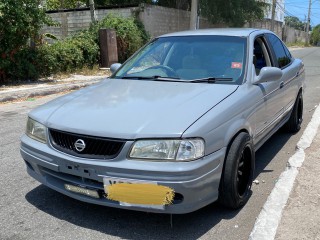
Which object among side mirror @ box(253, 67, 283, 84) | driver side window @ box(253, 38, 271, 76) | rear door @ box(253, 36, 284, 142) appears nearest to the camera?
side mirror @ box(253, 67, 283, 84)

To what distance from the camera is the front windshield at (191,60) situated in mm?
4094

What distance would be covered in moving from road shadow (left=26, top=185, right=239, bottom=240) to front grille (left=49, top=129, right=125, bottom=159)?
650 millimetres

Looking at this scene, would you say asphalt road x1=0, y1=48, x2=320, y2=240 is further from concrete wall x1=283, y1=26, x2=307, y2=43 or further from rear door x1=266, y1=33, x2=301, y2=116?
concrete wall x1=283, y1=26, x2=307, y2=43

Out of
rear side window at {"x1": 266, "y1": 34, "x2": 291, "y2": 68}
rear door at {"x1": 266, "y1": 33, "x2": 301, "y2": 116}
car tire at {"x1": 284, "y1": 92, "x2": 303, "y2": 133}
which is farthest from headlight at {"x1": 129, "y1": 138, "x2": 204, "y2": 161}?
car tire at {"x1": 284, "y1": 92, "x2": 303, "y2": 133}

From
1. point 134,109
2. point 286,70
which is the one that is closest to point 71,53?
point 286,70

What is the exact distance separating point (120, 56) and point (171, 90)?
14549 mm

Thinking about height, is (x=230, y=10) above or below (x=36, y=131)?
above

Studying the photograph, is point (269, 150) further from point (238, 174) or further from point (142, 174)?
point (142, 174)

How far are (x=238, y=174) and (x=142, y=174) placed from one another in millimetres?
1093

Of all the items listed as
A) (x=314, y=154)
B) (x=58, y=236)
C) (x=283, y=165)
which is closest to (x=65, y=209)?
(x=58, y=236)

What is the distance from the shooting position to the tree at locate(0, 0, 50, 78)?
1101cm

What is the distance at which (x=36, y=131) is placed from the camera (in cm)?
343

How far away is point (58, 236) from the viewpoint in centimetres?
310

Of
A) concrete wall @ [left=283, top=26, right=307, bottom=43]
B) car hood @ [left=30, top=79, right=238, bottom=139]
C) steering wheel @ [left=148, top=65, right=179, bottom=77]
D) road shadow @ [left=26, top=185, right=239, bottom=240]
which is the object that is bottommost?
concrete wall @ [left=283, top=26, right=307, bottom=43]
